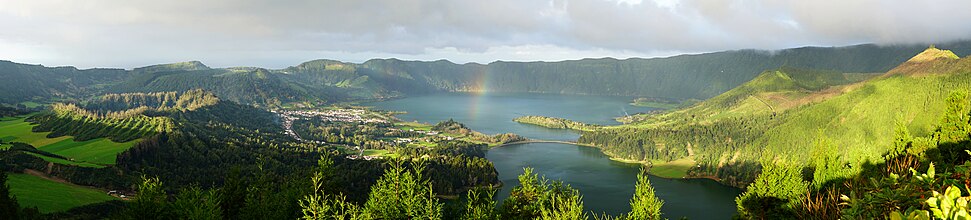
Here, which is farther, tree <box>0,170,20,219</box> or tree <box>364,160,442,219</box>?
tree <box>0,170,20,219</box>

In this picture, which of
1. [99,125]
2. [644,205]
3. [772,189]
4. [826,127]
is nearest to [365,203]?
[644,205]

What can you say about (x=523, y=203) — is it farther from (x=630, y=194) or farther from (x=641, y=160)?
(x=641, y=160)

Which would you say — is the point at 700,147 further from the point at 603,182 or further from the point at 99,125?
the point at 99,125

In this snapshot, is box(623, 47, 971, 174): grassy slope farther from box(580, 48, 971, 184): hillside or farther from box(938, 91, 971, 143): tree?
box(938, 91, 971, 143): tree

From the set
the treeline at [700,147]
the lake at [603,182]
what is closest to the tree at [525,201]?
the lake at [603,182]

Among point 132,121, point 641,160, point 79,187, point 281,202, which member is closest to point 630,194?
point 641,160

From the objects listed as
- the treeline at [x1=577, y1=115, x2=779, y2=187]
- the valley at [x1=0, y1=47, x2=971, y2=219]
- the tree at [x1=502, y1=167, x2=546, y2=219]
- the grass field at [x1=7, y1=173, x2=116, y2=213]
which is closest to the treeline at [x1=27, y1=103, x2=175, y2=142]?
the valley at [x1=0, y1=47, x2=971, y2=219]

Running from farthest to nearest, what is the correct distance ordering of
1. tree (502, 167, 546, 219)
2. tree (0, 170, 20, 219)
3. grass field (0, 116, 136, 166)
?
grass field (0, 116, 136, 166)
tree (502, 167, 546, 219)
tree (0, 170, 20, 219)
